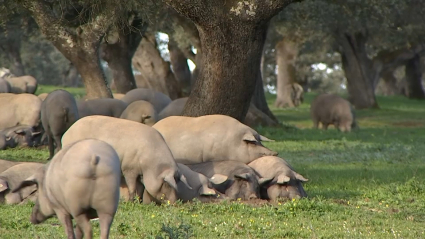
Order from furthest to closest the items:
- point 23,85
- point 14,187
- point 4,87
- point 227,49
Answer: point 23,85
point 4,87
point 227,49
point 14,187

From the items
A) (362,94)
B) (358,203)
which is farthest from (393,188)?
(362,94)

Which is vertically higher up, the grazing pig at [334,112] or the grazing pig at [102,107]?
the grazing pig at [102,107]

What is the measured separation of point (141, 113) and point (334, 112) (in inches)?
428

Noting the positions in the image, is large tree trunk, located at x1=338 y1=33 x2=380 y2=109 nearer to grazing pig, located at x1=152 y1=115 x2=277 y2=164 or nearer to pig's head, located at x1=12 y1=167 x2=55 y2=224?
grazing pig, located at x1=152 y1=115 x2=277 y2=164

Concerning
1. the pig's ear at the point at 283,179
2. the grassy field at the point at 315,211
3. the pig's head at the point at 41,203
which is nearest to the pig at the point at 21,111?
the grassy field at the point at 315,211

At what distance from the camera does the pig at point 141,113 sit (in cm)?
1599

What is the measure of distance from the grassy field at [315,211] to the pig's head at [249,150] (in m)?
0.83

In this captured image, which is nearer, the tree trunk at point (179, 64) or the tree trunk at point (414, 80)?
the tree trunk at point (179, 64)

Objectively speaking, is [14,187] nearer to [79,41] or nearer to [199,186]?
[199,186]

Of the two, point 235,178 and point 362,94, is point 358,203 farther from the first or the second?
point 362,94

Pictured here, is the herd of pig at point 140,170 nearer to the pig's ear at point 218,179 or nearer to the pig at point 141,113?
the pig's ear at point 218,179

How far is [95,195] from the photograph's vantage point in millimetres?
5840

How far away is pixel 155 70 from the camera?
105 feet

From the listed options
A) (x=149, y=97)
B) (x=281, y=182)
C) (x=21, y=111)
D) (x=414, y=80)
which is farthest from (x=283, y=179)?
(x=414, y=80)
